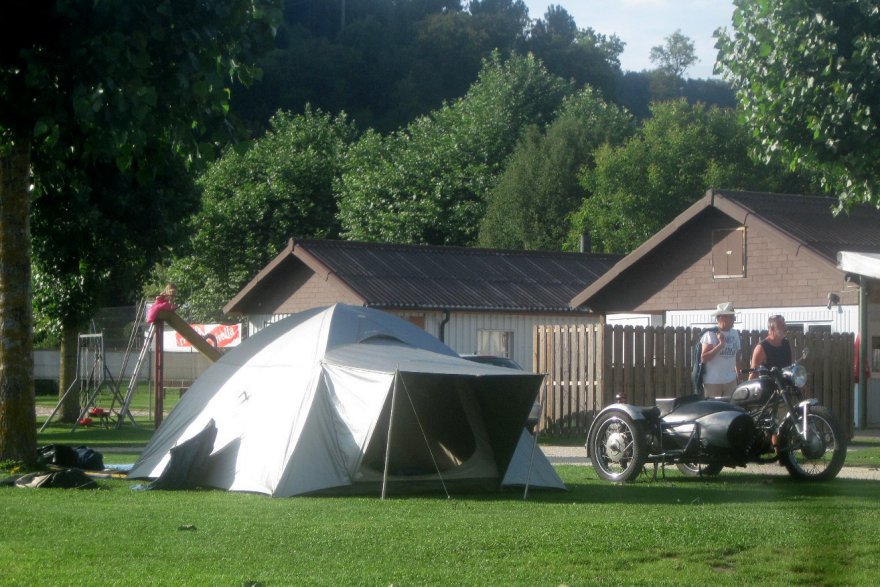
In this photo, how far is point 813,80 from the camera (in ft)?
47.2

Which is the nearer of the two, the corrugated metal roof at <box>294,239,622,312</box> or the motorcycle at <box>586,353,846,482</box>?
the motorcycle at <box>586,353,846,482</box>

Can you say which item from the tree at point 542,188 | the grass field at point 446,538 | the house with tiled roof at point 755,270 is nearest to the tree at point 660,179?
the tree at point 542,188

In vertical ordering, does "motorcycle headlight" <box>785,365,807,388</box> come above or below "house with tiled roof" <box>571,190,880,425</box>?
below

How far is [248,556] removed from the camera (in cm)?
831

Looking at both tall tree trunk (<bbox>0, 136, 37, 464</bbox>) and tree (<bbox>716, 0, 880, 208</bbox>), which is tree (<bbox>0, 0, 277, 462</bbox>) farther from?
tree (<bbox>716, 0, 880, 208</bbox>)

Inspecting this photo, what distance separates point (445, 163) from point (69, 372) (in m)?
31.5

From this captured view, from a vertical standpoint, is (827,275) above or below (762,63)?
below

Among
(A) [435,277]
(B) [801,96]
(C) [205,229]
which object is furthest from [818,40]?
(C) [205,229]

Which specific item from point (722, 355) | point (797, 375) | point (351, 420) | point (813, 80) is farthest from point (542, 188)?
point (351, 420)

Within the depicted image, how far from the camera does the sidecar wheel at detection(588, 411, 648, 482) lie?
43.7 feet

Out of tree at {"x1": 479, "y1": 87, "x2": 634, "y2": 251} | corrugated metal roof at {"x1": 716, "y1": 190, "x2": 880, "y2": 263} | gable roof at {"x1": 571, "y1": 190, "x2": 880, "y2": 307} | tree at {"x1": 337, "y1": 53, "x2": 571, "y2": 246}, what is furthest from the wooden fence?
tree at {"x1": 337, "y1": 53, "x2": 571, "y2": 246}

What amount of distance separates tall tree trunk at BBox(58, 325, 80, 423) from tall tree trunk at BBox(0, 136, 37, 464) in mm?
12513

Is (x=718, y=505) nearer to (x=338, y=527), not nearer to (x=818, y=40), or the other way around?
(x=338, y=527)

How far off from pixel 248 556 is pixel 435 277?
22.9 m
